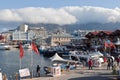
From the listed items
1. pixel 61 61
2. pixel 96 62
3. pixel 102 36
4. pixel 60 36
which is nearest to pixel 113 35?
pixel 102 36

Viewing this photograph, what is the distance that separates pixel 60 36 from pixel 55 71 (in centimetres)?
16201

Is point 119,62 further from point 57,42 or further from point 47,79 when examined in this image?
point 57,42

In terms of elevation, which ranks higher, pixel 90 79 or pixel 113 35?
pixel 113 35

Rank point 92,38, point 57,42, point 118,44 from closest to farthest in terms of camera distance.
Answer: point 118,44 < point 92,38 < point 57,42

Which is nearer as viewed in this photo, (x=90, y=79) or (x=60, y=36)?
(x=90, y=79)

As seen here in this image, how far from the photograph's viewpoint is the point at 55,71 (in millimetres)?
36094

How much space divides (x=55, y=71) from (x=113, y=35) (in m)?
76.8

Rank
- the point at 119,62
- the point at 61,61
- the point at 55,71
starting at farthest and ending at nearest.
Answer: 1. the point at 61,61
2. the point at 119,62
3. the point at 55,71

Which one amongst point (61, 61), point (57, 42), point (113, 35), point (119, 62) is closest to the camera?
point (119, 62)

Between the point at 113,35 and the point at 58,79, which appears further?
the point at 113,35

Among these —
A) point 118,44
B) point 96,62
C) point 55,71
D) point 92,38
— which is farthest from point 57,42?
point 55,71

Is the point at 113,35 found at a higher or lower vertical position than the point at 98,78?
higher

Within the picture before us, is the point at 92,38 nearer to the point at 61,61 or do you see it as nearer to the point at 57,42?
the point at 61,61

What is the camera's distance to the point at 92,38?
397 ft
